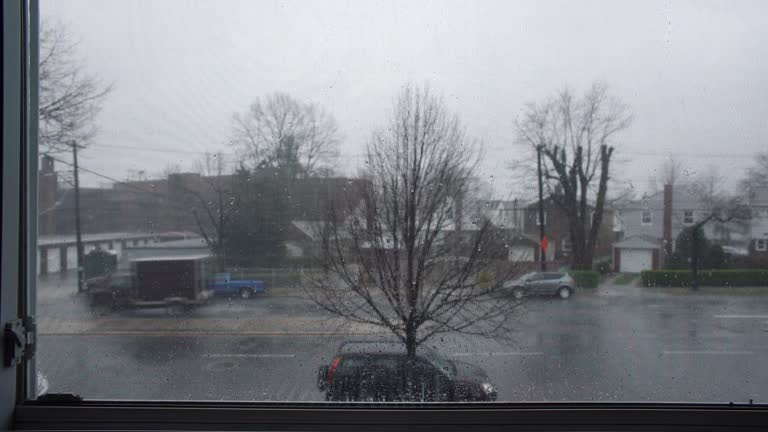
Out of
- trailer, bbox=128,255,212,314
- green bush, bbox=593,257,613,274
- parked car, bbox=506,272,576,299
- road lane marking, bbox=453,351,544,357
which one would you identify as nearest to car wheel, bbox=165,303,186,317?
trailer, bbox=128,255,212,314

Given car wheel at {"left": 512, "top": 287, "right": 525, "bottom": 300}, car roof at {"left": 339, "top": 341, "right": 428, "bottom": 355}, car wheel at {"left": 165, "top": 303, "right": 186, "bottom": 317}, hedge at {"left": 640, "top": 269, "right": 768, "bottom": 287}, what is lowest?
car roof at {"left": 339, "top": 341, "right": 428, "bottom": 355}

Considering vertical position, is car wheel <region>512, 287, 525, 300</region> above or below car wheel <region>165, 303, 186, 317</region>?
above

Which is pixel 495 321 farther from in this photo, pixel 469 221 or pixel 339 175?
pixel 339 175

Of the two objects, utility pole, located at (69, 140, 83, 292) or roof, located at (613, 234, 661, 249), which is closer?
roof, located at (613, 234, 661, 249)

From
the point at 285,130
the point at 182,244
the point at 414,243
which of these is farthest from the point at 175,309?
the point at 414,243

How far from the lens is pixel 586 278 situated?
146cm

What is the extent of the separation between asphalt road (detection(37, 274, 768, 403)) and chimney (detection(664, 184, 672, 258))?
0.13 meters

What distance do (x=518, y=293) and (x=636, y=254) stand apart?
36cm

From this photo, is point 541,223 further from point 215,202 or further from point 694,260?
point 215,202

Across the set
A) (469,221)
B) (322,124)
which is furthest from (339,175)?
(469,221)

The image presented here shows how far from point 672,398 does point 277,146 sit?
136 centimetres

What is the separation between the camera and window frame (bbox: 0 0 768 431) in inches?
54.6

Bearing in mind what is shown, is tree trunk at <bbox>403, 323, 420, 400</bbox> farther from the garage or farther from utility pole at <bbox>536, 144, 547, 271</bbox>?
the garage

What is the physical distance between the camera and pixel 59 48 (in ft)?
5.05
